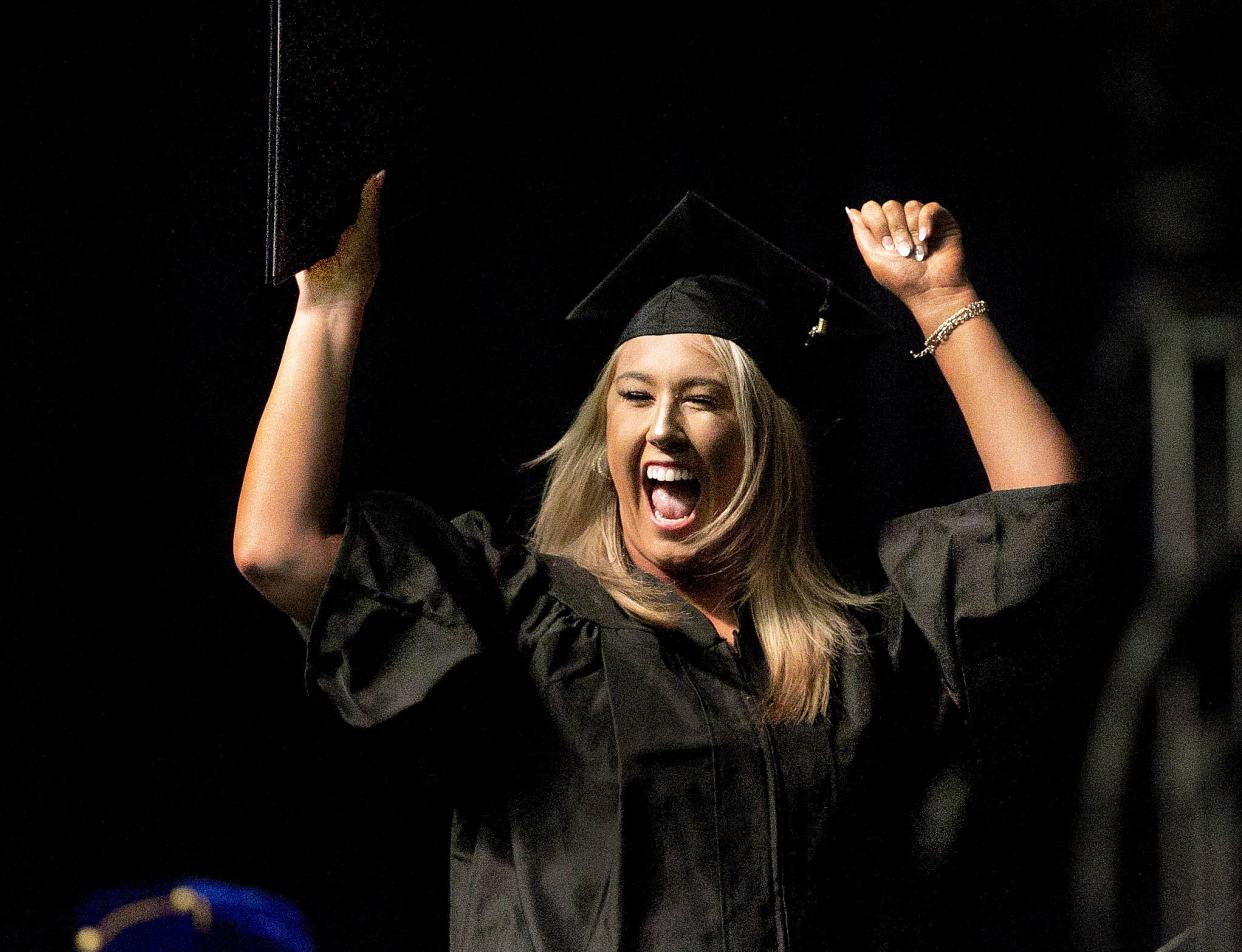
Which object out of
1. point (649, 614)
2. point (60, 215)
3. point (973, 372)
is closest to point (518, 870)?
point (649, 614)

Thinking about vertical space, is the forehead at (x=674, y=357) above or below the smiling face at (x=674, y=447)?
above

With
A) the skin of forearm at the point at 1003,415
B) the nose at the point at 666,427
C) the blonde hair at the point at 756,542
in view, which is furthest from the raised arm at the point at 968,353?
the nose at the point at 666,427

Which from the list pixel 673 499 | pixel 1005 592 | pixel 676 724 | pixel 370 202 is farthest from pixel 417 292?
pixel 1005 592

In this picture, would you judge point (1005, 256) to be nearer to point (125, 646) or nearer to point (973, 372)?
point (973, 372)

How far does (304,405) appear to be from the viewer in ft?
4.58

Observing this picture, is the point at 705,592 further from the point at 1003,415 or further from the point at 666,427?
the point at 1003,415

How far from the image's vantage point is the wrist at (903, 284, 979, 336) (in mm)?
1660

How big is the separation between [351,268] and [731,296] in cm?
47

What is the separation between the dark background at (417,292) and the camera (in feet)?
5.16

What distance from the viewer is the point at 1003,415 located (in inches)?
63.1

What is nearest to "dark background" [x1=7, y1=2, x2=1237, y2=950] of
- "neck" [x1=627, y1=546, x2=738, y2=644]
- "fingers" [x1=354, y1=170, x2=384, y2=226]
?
"fingers" [x1=354, y1=170, x2=384, y2=226]

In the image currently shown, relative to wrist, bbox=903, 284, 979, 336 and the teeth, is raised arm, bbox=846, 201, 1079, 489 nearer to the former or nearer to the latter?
wrist, bbox=903, 284, 979, 336

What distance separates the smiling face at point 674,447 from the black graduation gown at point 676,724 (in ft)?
0.35

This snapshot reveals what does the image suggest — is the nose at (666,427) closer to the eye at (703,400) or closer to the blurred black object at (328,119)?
the eye at (703,400)
